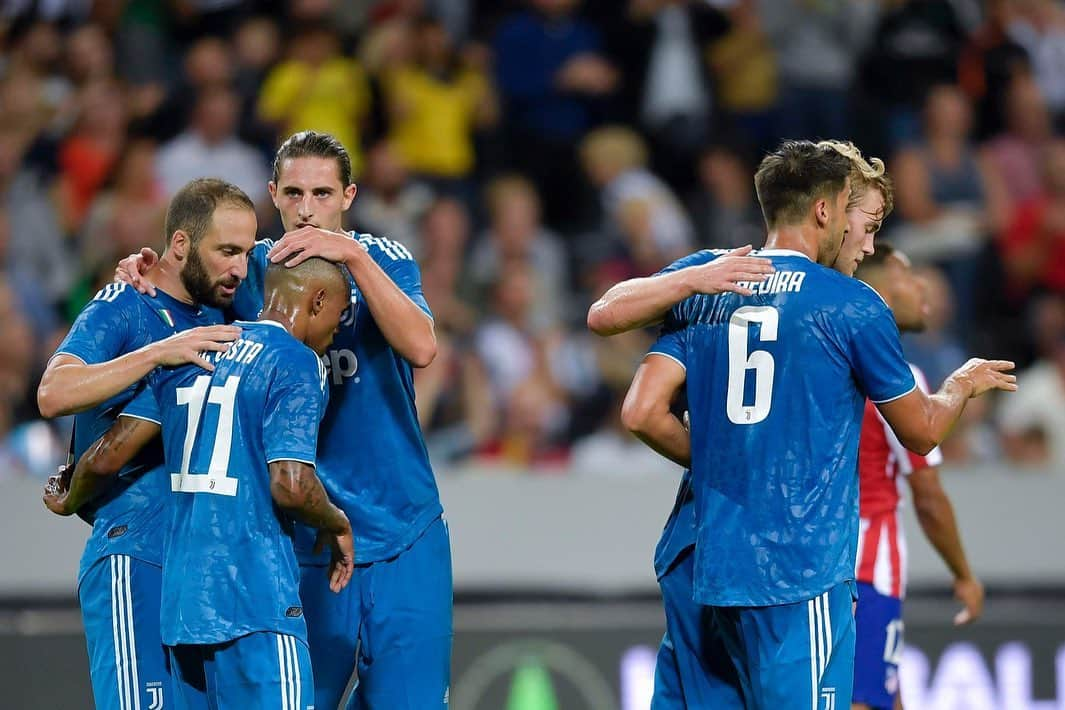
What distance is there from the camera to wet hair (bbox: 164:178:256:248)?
15.7 feet

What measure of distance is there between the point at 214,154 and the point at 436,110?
5.26ft

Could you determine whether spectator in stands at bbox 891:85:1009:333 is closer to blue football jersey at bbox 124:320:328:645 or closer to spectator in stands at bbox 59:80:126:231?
spectator in stands at bbox 59:80:126:231

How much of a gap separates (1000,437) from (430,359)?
18.4ft

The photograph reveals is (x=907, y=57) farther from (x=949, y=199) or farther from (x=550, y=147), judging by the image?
(x=550, y=147)

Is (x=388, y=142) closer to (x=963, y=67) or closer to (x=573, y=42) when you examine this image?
(x=573, y=42)

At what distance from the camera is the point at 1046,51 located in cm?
1203

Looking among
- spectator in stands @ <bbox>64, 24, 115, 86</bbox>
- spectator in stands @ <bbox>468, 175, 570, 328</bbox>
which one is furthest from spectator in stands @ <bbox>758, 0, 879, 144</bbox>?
spectator in stands @ <bbox>64, 24, 115, 86</bbox>

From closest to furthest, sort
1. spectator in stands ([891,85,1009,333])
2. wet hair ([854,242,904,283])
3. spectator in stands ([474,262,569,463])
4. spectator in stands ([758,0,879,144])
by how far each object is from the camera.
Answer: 1. wet hair ([854,242,904,283])
2. spectator in stands ([474,262,569,463])
3. spectator in stands ([891,85,1009,333])
4. spectator in stands ([758,0,879,144])

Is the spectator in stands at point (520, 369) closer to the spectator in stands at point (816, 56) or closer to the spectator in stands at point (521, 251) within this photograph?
the spectator in stands at point (521, 251)

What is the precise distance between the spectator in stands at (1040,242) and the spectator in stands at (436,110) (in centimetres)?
376

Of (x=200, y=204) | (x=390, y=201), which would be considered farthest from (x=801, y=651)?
(x=390, y=201)

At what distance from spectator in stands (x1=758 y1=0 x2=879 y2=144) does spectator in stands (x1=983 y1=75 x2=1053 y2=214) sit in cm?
113

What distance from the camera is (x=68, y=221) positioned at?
33.8 feet

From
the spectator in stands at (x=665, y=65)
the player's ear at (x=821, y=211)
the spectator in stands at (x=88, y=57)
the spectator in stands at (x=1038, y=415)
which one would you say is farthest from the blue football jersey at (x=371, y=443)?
the spectator in stands at (x=665, y=65)
